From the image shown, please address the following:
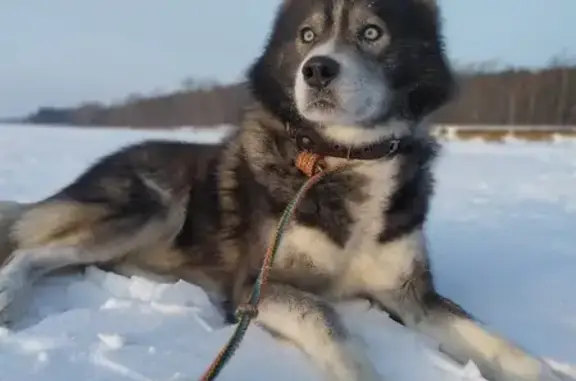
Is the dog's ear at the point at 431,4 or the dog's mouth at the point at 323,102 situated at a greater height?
the dog's ear at the point at 431,4

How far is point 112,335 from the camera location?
7.48ft

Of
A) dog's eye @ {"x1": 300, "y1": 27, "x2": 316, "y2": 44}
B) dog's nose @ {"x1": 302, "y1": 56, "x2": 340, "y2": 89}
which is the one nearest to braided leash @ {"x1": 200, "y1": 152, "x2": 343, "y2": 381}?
dog's nose @ {"x1": 302, "y1": 56, "x2": 340, "y2": 89}

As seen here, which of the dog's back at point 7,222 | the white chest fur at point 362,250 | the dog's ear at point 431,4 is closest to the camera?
the white chest fur at point 362,250

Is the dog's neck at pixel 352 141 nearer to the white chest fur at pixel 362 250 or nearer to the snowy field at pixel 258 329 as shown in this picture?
the white chest fur at pixel 362 250

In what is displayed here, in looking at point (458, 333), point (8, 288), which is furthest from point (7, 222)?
point (458, 333)

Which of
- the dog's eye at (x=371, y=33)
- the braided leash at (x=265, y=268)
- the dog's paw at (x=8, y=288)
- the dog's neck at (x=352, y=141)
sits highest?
the dog's eye at (x=371, y=33)

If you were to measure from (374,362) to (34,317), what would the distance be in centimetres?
125

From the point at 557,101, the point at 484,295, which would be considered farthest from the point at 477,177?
the point at 557,101

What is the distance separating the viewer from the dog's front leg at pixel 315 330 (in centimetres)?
220

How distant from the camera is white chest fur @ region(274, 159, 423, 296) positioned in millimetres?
2785

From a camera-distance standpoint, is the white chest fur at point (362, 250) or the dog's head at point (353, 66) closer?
the dog's head at point (353, 66)

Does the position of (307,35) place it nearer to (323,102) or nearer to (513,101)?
(323,102)

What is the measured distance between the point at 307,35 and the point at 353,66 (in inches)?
17.7

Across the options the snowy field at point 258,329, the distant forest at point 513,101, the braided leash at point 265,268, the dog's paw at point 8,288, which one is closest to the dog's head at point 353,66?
the braided leash at point 265,268
